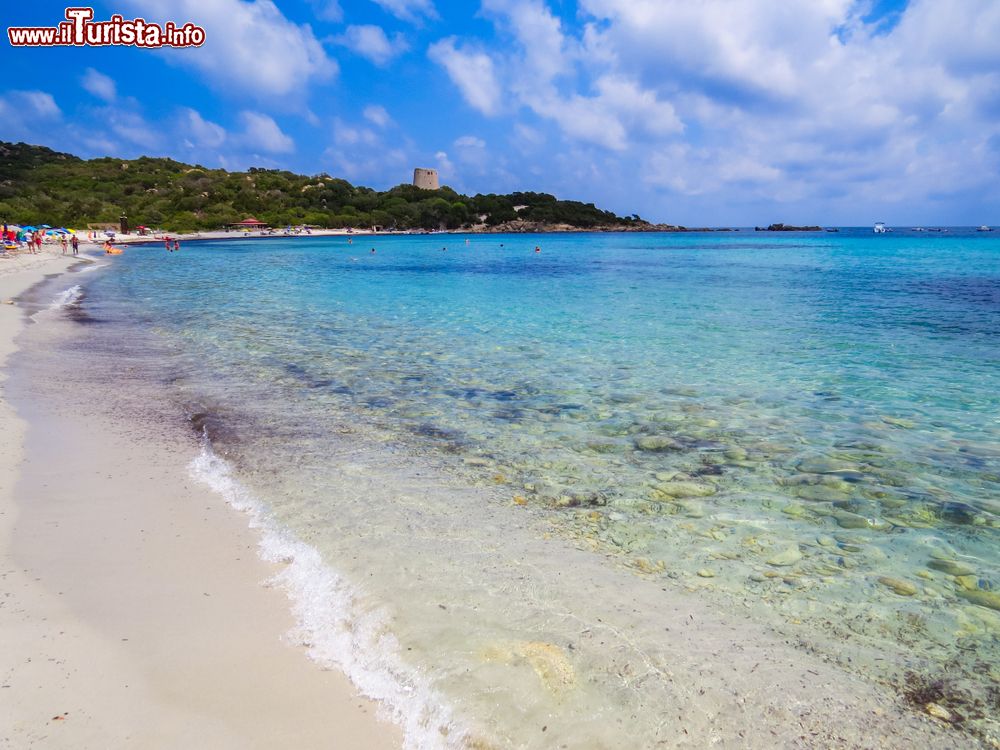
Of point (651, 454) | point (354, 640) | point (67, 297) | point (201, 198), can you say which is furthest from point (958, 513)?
point (201, 198)

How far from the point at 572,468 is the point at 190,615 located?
13.0ft

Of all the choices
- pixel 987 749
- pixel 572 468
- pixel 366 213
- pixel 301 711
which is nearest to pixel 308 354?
pixel 572 468

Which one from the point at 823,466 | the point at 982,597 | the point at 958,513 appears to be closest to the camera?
the point at 982,597

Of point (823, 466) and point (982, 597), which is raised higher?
point (823, 466)

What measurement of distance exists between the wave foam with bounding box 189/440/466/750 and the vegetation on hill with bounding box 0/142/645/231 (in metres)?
108

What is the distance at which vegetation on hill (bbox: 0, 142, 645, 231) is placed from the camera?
110375 millimetres

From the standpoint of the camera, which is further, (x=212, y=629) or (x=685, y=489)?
(x=685, y=489)

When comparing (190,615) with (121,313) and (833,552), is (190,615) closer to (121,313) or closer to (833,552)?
(833,552)

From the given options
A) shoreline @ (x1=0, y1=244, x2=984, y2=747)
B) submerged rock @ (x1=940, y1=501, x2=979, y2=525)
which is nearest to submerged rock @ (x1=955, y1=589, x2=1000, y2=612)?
submerged rock @ (x1=940, y1=501, x2=979, y2=525)

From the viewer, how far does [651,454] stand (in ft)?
22.2

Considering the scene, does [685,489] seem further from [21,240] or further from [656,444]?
[21,240]

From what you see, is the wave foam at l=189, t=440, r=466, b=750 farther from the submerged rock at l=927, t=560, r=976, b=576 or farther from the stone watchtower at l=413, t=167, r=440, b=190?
the stone watchtower at l=413, t=167, r=440, b=190

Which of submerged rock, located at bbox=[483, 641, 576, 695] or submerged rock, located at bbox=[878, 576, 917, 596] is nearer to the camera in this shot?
submerged rock, located at bbox=[483, 641, 576, 695]

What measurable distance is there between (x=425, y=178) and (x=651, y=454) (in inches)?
7912
